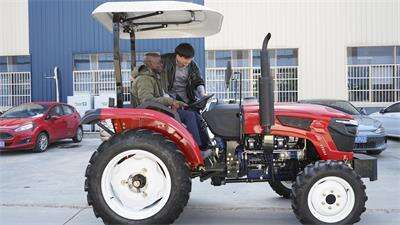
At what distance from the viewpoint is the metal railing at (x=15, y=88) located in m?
20.6

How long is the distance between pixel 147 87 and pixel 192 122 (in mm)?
629

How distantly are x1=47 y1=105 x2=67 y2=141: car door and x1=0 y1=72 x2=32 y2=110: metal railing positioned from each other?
6106 millimetres

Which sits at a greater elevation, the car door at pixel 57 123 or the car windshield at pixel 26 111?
the car windshield at pixel 26 111

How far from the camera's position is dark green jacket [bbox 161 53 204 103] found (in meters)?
6.19

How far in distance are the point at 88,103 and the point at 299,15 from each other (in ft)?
27.0

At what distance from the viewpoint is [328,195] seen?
536 cm

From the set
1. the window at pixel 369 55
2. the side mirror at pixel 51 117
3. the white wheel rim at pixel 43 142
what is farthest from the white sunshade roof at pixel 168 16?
the window at pixel 369 55

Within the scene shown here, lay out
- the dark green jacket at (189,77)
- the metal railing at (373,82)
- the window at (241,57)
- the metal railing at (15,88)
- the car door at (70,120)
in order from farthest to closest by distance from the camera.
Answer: the metal railing at (15,88)
the window at (241,57)
the metal railing at (373,82)
the car door at (70,120)
the dark green jacket at (189,77)

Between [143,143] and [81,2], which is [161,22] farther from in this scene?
[81,2]

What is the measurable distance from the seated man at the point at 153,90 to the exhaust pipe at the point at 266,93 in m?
0.80

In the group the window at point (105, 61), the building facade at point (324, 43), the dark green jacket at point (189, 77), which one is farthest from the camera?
the window at point (105, 61)

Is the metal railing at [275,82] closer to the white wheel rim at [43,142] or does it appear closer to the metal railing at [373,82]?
the metal railing at [373,82]

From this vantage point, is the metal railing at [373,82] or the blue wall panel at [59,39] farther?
the blue wall panel at [59,39]

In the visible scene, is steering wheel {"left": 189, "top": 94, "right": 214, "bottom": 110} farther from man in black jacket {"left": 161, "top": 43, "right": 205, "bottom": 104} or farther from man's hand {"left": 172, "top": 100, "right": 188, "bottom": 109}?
man in black jacket {"left": 161, "top": 43, "right": 205, "bottom": 104}
